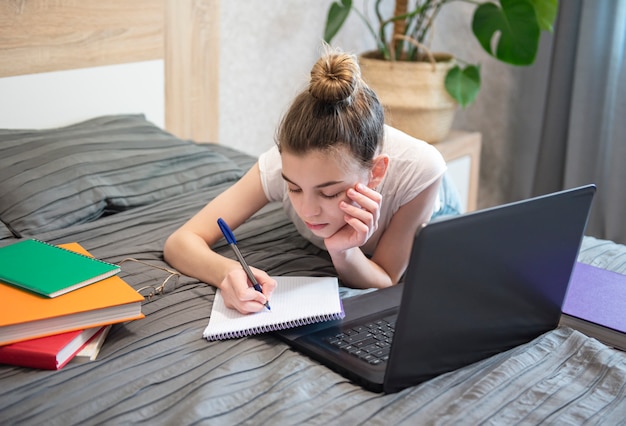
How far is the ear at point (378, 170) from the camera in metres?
1.24

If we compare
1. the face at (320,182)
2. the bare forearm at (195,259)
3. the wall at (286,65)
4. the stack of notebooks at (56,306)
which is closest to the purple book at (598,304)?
the face at (320,182)

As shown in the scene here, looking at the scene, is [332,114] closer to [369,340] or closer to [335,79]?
[335,79]

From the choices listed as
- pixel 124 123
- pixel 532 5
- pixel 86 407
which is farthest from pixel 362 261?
pixel 532 5

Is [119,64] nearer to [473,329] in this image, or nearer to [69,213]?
[69,213]

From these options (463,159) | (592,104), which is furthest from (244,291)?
(592,104)

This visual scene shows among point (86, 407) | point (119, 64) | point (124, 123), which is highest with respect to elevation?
point (119, 64)

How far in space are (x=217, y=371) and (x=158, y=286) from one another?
30 cm

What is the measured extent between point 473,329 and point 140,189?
89cm

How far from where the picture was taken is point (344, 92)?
45.7 inches

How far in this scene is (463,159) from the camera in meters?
2.74

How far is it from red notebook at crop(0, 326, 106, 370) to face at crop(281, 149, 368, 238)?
0.38 metres

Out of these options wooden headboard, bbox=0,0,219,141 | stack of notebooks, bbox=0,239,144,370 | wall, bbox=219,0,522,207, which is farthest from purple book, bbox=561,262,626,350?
wall, bbox=219,0,522,207

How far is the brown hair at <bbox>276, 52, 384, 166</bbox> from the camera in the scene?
115cm

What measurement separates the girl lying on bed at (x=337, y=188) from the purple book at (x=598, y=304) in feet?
0.96
